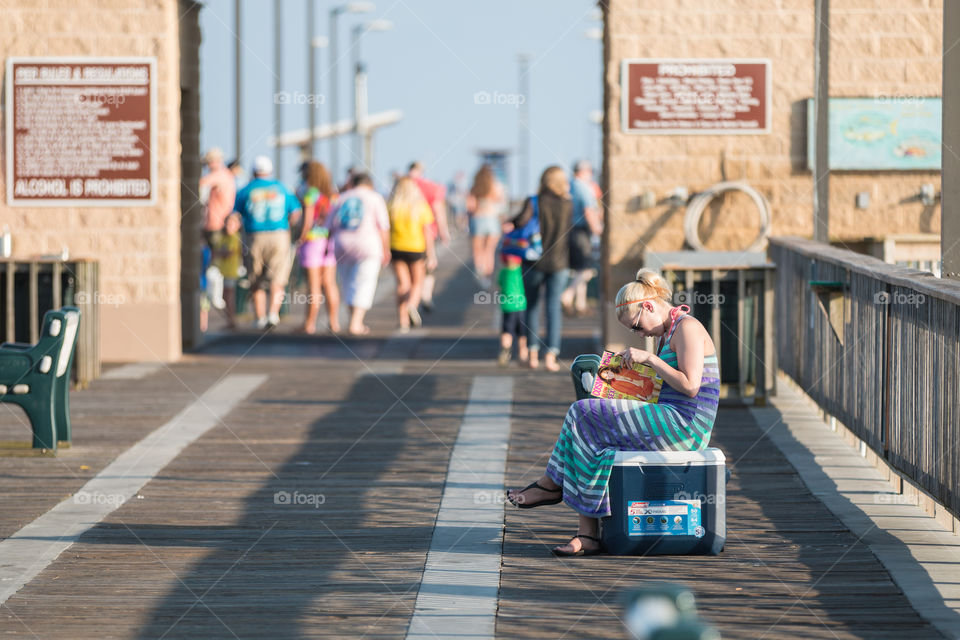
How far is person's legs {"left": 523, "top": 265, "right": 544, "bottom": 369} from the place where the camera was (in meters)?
13.6

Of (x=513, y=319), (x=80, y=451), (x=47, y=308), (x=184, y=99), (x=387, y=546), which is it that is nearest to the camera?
(x=387, y=546)

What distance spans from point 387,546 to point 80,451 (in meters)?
3.25

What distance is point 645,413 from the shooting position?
6723 mm

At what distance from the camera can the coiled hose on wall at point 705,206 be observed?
556 inches

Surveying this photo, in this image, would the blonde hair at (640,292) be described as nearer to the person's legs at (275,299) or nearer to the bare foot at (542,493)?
the bare foot at (542,493)

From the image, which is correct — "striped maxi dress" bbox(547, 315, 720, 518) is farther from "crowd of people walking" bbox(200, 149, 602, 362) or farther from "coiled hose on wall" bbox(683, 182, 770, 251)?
"crowd of people walking" bbox(200, 149, 602, 362)

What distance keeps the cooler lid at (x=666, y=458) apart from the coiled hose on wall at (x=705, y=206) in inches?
300

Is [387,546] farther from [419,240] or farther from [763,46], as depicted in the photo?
[419,240]

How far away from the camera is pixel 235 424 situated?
424 inches

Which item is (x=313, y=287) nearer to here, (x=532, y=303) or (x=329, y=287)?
(x=329, y=287)

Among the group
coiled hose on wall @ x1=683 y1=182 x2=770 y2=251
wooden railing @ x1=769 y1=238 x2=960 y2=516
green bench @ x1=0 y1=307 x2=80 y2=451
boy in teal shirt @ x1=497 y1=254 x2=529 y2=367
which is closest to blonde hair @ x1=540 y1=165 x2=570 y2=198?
boy in teal shirt @ x1=497 y1=254 x2=529 y2=367

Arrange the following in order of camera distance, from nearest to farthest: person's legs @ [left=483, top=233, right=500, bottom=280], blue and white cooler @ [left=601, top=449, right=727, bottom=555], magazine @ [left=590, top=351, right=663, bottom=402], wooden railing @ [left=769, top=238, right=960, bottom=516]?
blue and white cooler @ [left=601, top=449, right=727, bottom=555] < wooden railing @ [left=769, top=238, right=960, bottom=516] < magazine @ [left=590, top=351, right=663, bottom=402] < person's legs @ [left=483, top=233, right=500, bottom=280]

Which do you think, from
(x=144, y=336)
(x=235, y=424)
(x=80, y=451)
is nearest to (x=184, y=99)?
(x=144, y=336)

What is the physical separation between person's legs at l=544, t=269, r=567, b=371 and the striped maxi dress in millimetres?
6873
